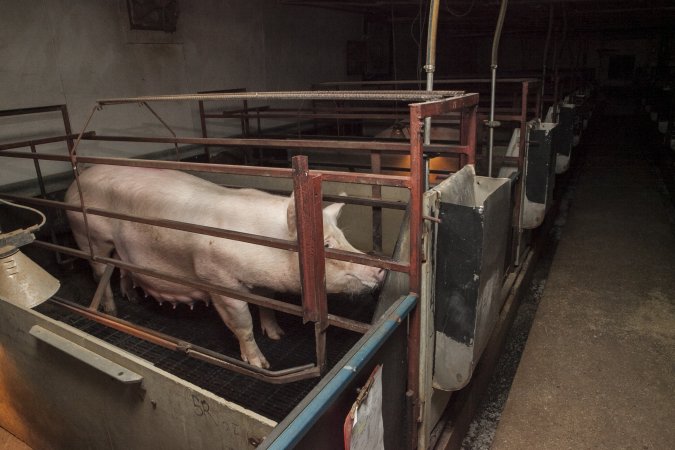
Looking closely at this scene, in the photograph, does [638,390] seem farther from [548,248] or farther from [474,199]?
[548,248]

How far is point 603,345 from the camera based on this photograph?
3.71 metres

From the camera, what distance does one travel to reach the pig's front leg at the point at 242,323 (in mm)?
2947

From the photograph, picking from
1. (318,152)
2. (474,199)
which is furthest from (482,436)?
(318,152)

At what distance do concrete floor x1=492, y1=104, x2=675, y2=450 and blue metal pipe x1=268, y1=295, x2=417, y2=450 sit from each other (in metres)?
1.66

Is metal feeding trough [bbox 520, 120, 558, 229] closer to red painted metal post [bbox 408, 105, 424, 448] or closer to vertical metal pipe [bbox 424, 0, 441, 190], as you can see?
vertical metal pipe [bbox 424, 0, 441, 190]

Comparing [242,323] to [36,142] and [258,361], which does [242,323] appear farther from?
[36,142]

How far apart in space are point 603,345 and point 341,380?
321 cm

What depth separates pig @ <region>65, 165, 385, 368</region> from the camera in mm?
2699

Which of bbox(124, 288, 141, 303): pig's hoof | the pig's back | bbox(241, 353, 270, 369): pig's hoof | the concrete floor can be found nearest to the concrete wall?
→ the pig's back

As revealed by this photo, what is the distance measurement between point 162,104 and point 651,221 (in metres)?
6.54

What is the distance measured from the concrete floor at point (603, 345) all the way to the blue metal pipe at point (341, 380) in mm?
1658

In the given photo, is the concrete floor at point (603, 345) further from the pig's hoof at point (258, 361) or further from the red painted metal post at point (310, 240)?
the red painted metal post at point (310, 240)

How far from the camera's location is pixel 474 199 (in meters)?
2.23

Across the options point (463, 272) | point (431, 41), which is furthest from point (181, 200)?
point (463, 272)
